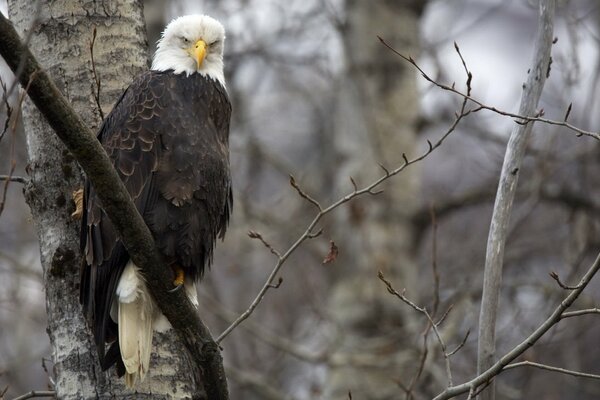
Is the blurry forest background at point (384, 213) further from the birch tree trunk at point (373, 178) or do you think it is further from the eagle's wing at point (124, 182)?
the eagle's wing at point (124, 182)

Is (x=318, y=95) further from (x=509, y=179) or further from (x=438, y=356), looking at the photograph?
(x=509, y=179)

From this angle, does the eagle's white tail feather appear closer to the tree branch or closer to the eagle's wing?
the eagle's wing

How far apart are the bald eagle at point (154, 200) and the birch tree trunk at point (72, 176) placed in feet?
0.24

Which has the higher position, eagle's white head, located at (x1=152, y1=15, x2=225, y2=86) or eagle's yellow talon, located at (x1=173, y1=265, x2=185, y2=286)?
eagle's white head, located at (x1=152, y1=15, x2=225, y2=86)

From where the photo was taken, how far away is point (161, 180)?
A: 3865 mm

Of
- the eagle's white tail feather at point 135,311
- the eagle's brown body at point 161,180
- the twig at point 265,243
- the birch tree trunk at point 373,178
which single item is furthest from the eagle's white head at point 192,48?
the birch tree trunk at point 373,178

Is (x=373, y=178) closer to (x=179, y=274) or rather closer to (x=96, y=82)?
(x=179, y=274)

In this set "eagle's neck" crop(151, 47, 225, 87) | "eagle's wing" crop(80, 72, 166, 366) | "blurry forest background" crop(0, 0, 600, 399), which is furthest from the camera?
"blurry forest background" crop(0, 0, 600, 399)

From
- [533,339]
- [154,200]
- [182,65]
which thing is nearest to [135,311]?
[154,200]

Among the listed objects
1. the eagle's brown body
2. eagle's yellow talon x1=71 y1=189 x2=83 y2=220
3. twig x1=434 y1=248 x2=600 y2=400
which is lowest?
twig x1=434 y1=248 x2=600 y2=400

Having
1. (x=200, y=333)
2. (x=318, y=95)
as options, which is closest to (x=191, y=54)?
(x=200, y=333)

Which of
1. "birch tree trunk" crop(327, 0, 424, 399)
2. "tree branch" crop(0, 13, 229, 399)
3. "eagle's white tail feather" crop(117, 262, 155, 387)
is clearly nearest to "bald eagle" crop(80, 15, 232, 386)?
"eagle's white tail feather" crop(117, 262, 155, 387)

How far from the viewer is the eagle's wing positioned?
3576mm

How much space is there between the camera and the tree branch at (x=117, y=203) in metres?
2.86
